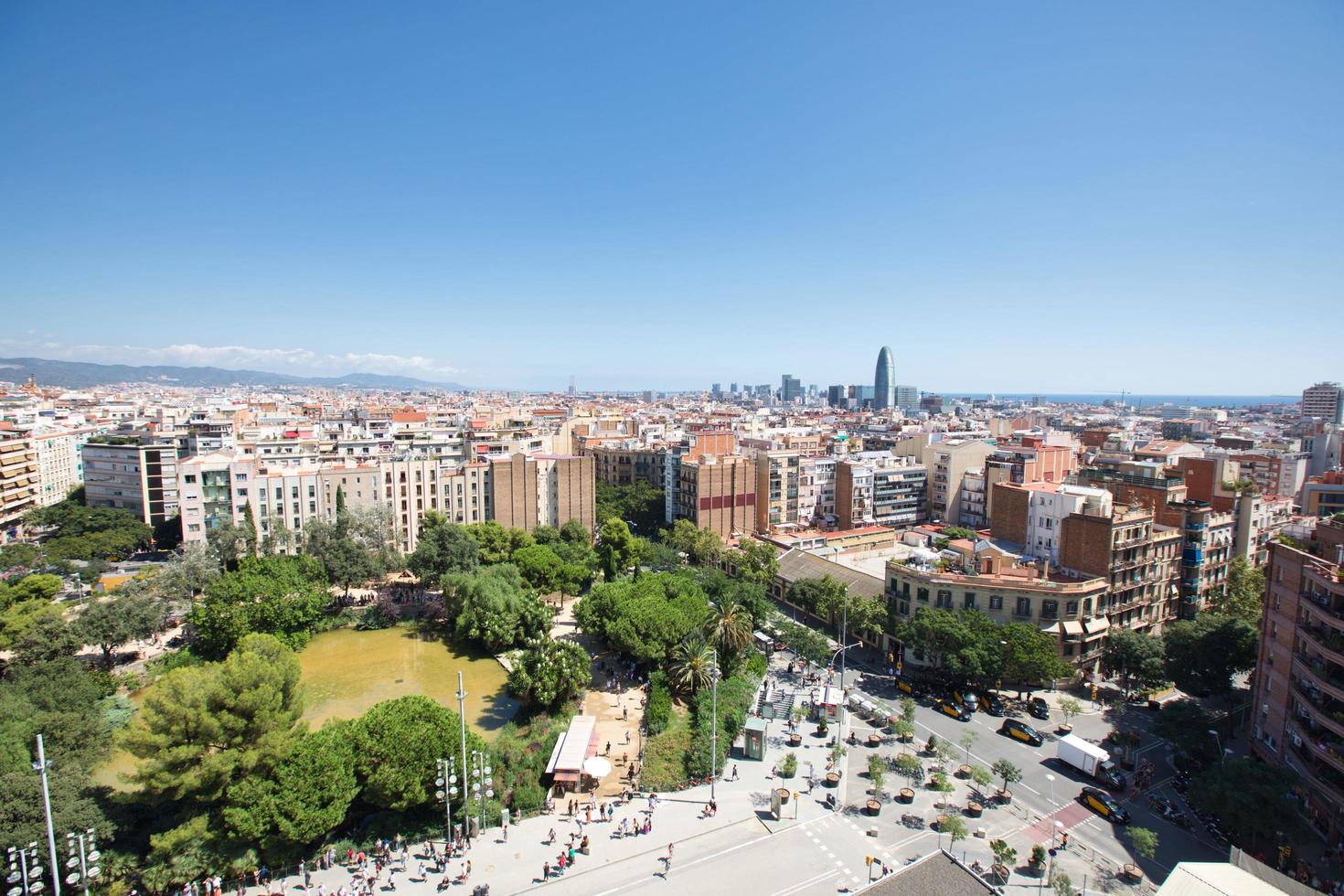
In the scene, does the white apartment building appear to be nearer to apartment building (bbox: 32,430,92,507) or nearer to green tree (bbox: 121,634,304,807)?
green tree (bbox: 121,634,304,807)

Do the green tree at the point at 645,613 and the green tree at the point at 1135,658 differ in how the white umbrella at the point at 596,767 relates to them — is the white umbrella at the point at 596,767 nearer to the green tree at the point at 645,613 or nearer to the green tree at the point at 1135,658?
the green tree at the point at 645,613

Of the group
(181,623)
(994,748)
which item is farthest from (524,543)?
(994,748)

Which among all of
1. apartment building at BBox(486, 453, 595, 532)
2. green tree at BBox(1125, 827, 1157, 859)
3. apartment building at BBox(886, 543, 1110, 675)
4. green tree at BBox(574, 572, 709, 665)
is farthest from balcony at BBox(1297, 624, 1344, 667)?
apartment building at BBox(486, 453, 595, 532)

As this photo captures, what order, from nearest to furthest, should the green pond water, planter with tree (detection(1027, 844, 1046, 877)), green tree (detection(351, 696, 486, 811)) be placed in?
planter with tree (detection(1027, 844, 1046, 877))
green tree (detection(351, 696, 486, 811))
the green pond water

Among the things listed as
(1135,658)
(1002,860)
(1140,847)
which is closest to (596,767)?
(1002,860)

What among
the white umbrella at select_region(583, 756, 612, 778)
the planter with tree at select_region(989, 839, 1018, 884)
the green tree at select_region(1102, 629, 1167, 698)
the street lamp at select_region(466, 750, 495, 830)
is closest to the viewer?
the planter with tree at select_region(989, 839, 1018, 884)

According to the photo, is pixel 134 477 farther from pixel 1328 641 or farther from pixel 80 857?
pixel 1328 641

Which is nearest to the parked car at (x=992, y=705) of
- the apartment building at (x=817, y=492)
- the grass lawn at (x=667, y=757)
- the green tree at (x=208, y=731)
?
the grass lawn at (x=667, y=757)

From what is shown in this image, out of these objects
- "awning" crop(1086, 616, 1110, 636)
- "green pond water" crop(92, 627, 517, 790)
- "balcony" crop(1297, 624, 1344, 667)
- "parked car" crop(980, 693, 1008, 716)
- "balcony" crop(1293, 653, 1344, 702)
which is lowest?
"green pond water" crop(92, 627, 517, 790)
